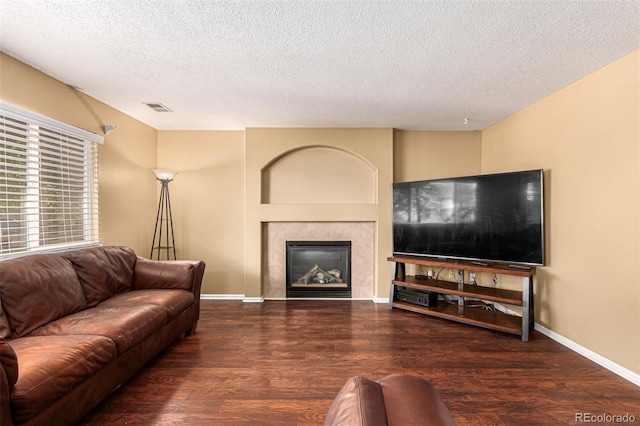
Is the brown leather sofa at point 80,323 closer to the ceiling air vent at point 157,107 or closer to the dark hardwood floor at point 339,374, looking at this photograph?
the dark hardwood floor at point 339,374

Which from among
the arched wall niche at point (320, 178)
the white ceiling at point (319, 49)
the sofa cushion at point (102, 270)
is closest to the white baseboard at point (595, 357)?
the white ceiling at point (319, 49)

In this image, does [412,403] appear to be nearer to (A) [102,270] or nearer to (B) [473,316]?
(A) [102,270]

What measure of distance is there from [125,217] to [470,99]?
4.21m

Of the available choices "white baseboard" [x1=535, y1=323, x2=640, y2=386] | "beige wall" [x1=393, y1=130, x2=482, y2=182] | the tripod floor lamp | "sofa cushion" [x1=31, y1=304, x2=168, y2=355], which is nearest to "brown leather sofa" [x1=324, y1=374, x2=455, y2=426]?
"sofa cushion" [x1=31, y1=304, x2=168, y2=355]

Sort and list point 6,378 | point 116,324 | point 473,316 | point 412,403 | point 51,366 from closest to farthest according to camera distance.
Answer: point 412,403
point 6,378
point 51,366
point 116,324
point 473,316

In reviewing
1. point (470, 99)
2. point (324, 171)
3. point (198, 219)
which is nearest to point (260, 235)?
point (198, 219)

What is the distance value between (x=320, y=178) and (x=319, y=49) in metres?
2.31

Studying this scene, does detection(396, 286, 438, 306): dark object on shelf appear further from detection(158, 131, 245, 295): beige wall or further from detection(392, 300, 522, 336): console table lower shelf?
detection(158, 131, 245, 295): beige wall

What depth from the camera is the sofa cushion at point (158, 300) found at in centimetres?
253

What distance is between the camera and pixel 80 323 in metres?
2.05

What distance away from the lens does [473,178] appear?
3.49 metres

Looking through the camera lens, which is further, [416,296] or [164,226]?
[164,226]

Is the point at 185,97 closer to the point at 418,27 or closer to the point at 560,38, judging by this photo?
the point at 418,27

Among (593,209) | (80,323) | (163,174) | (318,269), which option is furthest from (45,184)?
(593,209)
